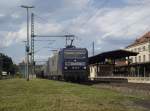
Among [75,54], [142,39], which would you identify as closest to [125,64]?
[142,39]

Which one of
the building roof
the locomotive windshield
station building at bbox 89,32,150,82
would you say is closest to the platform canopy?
station building at bbox 89,32,150,82

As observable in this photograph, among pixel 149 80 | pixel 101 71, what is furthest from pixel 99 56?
pixel 101 71

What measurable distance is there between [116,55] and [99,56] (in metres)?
3.24

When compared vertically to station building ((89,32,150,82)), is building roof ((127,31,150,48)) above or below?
above

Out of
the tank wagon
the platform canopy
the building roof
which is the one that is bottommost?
the tank wagon

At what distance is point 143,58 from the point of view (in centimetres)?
12488

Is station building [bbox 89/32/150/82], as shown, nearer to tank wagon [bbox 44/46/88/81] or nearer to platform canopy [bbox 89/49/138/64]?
platform canopy [bbox 89/49/138/64]

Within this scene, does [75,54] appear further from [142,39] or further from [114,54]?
[142,39]

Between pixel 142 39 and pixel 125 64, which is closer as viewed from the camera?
A: pixel 125 64

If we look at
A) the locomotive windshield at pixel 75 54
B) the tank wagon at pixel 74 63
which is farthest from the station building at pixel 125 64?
the locomotive windshield at pixel 75 54

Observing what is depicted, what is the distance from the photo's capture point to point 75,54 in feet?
173

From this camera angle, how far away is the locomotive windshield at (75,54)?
5213cm

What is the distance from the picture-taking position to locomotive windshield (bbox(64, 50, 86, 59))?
52.1 meters

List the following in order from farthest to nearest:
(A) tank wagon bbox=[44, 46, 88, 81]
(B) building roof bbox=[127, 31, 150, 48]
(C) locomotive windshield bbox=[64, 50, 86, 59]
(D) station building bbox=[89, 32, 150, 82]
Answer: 1. (B) building roof bbox=[127, 31, 150, 48]
2. (D) station building bbox=[89, 32, 150, 82]
3. (C) locomotive windshield bbox=[64, 50, 86, 59]
4. (A) tank wagon bbox=[44, 46, 88, 81]
